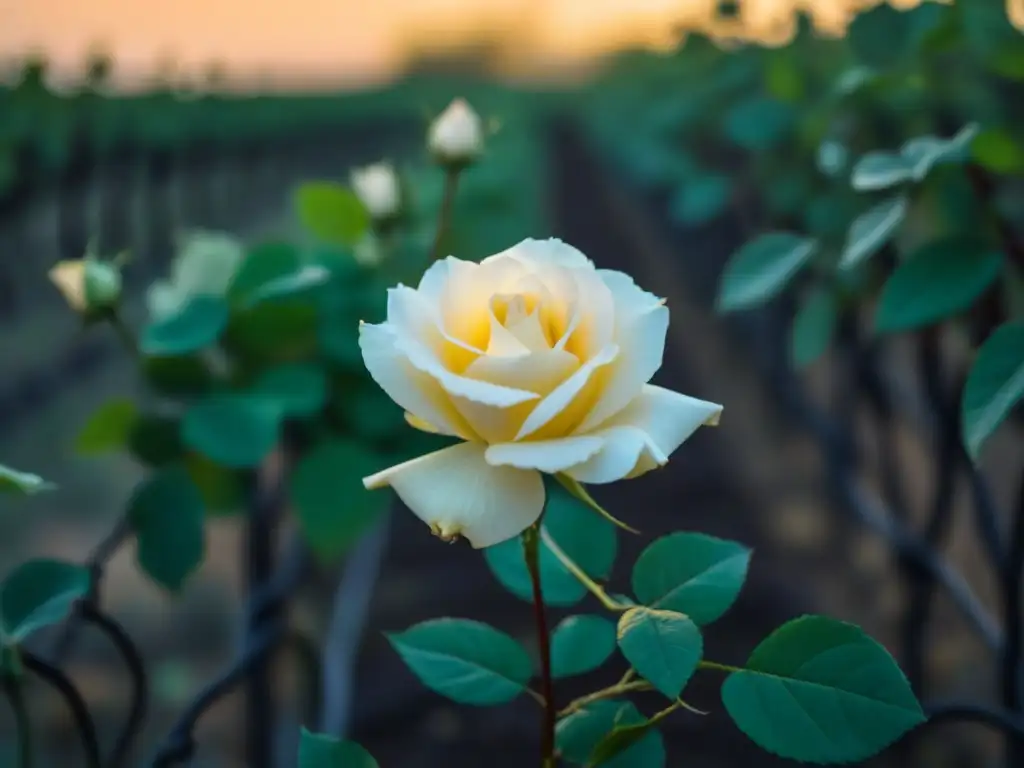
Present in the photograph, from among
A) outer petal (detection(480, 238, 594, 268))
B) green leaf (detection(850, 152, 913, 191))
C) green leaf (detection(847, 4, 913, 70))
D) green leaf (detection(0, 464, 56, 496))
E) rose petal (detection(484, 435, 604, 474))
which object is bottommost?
green leaf (detection(0, 464, 56, 496))

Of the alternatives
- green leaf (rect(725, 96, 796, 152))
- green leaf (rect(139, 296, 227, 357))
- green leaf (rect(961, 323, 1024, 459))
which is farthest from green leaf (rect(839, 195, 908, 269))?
green leaf (rect(725, 96, 796, 152))

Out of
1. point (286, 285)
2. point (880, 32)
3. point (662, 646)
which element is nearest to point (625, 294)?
point (662, 646)

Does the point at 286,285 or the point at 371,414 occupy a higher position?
the point at 286,285

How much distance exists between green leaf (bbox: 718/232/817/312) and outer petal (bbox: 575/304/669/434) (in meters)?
0.36

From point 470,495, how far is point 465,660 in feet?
0.42

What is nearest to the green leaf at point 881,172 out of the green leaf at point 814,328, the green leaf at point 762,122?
the green leaf at point 814,328

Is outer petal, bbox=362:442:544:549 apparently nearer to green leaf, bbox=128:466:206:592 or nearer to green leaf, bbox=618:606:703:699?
green leaf, bbox=618:606:703:699

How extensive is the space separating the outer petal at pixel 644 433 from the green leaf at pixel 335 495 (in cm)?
41

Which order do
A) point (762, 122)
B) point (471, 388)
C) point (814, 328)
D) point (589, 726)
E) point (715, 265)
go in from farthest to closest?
point (715, 265) < point (762, 122) < point (814, 328) < point (589, 726) < point (471, 388)

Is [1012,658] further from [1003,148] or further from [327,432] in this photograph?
[327,432]

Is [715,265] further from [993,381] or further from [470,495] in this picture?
[470,495]

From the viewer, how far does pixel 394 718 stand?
171 cm

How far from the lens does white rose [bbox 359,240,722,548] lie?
351mm

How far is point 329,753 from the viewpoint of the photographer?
0.40 m
